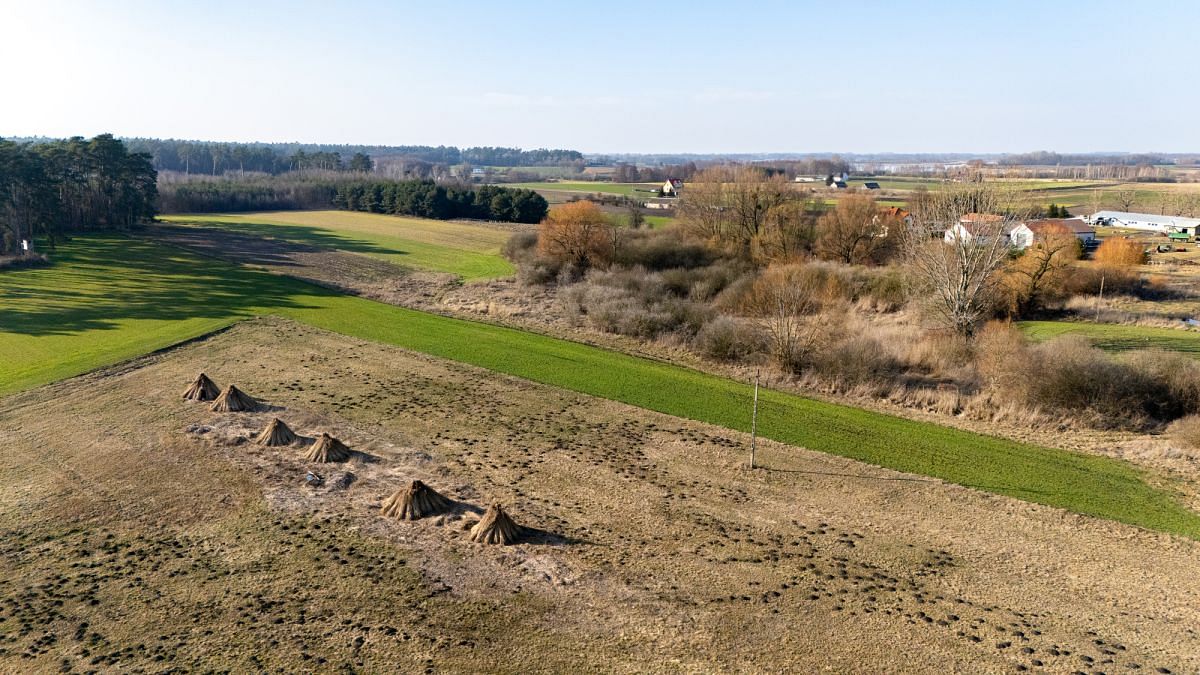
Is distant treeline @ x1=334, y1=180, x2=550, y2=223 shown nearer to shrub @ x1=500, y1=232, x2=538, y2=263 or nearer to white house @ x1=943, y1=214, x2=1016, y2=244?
shrub @ x1=500, y1=232, x2=538, y2=263

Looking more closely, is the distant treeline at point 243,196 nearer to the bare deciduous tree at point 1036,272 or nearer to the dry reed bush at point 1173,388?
the bare deciduous tree at point 1036,272

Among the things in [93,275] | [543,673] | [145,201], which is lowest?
[543,673]

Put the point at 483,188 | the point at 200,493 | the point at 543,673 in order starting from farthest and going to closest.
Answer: the point at 483,188 < the point at 200,493 < the point at 543,673

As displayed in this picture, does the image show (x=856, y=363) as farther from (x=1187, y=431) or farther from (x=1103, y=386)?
(x=1187, y=431)

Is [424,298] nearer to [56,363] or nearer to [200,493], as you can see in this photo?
[56,363]

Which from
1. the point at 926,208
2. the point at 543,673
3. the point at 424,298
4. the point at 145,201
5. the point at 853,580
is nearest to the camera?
the point at 543,673

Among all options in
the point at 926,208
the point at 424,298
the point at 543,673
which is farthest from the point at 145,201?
the point at 543,673

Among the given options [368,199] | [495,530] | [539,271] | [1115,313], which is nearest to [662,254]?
[539,271]
